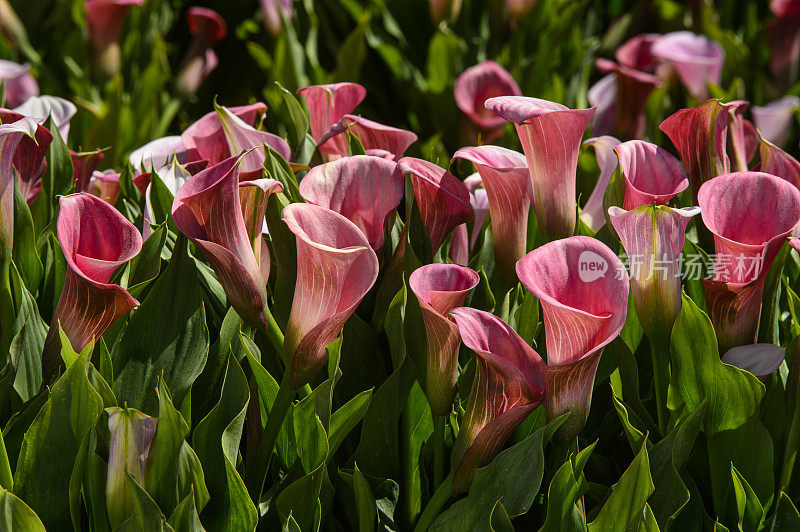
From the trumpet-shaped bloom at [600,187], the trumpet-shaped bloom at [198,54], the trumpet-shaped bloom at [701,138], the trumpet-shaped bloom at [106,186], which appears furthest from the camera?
the trumpet-shaped bloom at [198,54]

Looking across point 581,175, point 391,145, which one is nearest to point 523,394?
point 391,145

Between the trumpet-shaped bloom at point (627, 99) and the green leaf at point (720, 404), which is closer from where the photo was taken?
the green leaf at point (720, 404)

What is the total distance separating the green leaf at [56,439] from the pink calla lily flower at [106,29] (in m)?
1.36

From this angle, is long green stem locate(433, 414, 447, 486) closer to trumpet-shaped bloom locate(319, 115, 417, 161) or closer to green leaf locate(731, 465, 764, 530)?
green leaf locate(731, 465, 764, 530)

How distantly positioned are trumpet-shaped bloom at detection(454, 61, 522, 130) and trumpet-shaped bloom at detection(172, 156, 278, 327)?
97 cm

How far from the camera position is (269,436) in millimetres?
773

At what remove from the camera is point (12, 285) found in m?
0.94

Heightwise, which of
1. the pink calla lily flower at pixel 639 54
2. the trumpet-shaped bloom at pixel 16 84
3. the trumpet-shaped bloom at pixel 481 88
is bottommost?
the pink calla lily flower at pixel 639 54

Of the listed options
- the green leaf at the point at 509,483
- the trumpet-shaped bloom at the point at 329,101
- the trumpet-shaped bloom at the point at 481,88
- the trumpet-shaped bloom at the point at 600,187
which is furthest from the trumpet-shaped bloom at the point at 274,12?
the green leaf at the point at 509,483

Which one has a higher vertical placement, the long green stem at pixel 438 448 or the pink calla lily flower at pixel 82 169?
the pink calla lily flower at pixel 82 169

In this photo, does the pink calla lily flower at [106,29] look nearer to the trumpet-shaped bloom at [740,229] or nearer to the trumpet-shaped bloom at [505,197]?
the trumpet-shaped bloom at [505,197]

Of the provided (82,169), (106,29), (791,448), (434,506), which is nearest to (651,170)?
(791,448)

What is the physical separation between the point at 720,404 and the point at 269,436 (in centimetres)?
42

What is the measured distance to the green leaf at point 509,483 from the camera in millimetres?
718
